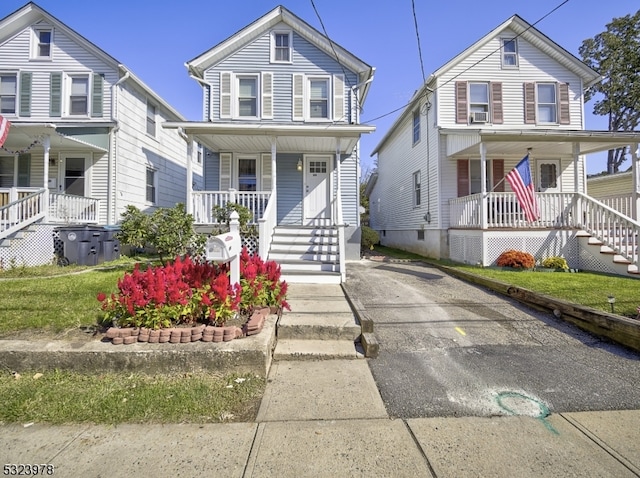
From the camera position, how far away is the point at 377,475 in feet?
6.42

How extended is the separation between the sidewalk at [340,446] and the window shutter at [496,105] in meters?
12.1

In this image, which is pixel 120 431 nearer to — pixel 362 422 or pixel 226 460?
pixel 226 460

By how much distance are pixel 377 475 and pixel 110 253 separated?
10838 mm

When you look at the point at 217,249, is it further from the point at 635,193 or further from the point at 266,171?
the point at 635,193

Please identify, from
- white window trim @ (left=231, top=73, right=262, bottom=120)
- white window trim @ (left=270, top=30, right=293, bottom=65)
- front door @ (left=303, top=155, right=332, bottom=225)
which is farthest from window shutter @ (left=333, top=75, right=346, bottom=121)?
white window trim @ (left=231, top=73, right=262, bottom=120)

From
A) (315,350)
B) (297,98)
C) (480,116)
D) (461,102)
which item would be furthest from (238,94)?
(315,350)

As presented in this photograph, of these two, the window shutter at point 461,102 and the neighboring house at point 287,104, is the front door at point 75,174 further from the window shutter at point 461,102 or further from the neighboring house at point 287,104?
the window shutter at point 461,102

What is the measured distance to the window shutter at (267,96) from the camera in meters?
11.3

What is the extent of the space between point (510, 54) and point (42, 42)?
18172 millimetres

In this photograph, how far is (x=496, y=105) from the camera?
1221 cm

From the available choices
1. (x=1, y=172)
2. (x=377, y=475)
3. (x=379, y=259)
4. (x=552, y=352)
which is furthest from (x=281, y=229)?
(x=1, y=172)

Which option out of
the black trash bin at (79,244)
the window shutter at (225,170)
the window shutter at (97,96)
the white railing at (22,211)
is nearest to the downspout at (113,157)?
the window shutter at (97,96)

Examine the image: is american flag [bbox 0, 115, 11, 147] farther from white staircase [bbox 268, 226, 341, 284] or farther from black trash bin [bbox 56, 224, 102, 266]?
white staircase [bbox 268, 226, 341, 284]

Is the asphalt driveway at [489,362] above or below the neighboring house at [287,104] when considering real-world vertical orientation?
below
